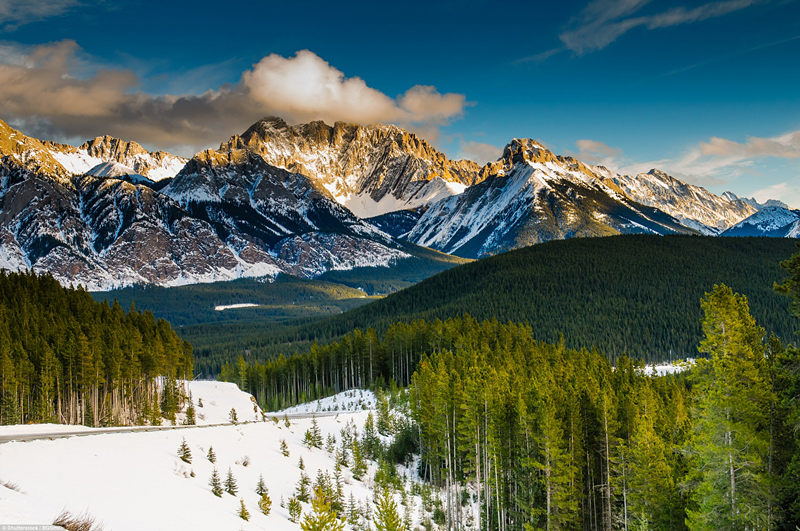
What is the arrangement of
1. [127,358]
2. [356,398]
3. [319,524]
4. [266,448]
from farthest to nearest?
[356,398] → [127,358] → [266,448] → [319,524]

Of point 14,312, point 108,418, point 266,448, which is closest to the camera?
point 266,448

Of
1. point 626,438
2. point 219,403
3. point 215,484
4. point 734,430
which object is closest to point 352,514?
point 215,484

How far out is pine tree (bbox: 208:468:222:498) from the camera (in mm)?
31781

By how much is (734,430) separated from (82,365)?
63.4 metres

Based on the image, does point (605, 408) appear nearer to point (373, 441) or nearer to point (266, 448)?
point (266, 448)

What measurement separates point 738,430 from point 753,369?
2.74 meters

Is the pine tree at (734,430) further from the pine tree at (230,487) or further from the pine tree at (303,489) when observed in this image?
the pine tree at (230,487)

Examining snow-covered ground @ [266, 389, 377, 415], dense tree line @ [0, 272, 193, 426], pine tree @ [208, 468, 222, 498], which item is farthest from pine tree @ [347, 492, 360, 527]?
snow-covered ground @ [266, 389, 377, 415]

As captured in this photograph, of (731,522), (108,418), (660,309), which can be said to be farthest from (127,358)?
(660,309)

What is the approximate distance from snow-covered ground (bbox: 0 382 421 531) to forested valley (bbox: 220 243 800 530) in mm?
13756

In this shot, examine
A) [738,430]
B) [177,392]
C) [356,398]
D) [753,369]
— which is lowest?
[356,398]

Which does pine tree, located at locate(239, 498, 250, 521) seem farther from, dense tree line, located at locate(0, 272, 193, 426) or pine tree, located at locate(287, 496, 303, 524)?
dense tree line, located at locate(0, 272, 193, 426)

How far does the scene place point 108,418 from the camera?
208 feet

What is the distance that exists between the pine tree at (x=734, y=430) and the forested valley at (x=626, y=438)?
0.06m
